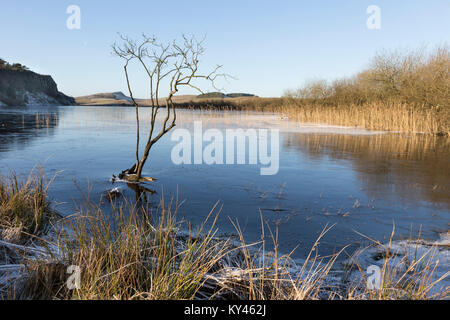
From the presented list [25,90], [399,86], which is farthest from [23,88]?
[399,86]

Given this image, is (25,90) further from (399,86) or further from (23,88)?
(399,86)

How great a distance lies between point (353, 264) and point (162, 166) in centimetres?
646

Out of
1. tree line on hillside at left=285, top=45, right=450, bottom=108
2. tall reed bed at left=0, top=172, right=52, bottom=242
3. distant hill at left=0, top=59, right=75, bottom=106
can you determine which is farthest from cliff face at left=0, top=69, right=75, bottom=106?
tall reed bed at left=0, top=172, right=52, bottom=242

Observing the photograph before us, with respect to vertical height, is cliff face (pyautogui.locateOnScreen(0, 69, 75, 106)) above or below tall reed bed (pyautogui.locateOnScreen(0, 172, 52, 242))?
above

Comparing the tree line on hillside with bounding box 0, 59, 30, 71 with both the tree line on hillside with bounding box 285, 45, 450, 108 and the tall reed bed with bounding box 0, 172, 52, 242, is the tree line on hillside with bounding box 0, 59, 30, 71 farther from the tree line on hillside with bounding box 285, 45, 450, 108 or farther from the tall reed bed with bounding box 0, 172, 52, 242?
the tall reed bed with bounding box 0, 172, 52, 242

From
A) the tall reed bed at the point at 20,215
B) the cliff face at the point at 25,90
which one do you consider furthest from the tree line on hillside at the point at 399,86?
the cliff face at the point at 25,90

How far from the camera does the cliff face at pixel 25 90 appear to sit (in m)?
77.4

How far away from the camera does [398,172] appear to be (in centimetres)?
834

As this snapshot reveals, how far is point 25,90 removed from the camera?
274 ft

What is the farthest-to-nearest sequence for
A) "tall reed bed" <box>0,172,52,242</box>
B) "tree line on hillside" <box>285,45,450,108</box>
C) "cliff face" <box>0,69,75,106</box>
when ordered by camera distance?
"cliff face" <box>0,69,75,106</box>
"tree line on hillside" <box>285,45,450,108</box>
"tall reed bed" <box>0,172,52,242</box>

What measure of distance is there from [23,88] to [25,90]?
0.79m

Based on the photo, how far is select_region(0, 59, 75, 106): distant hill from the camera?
77.8m

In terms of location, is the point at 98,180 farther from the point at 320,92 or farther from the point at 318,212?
the point at 320,92

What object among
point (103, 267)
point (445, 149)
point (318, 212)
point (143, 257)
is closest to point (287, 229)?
point (318, 212)
